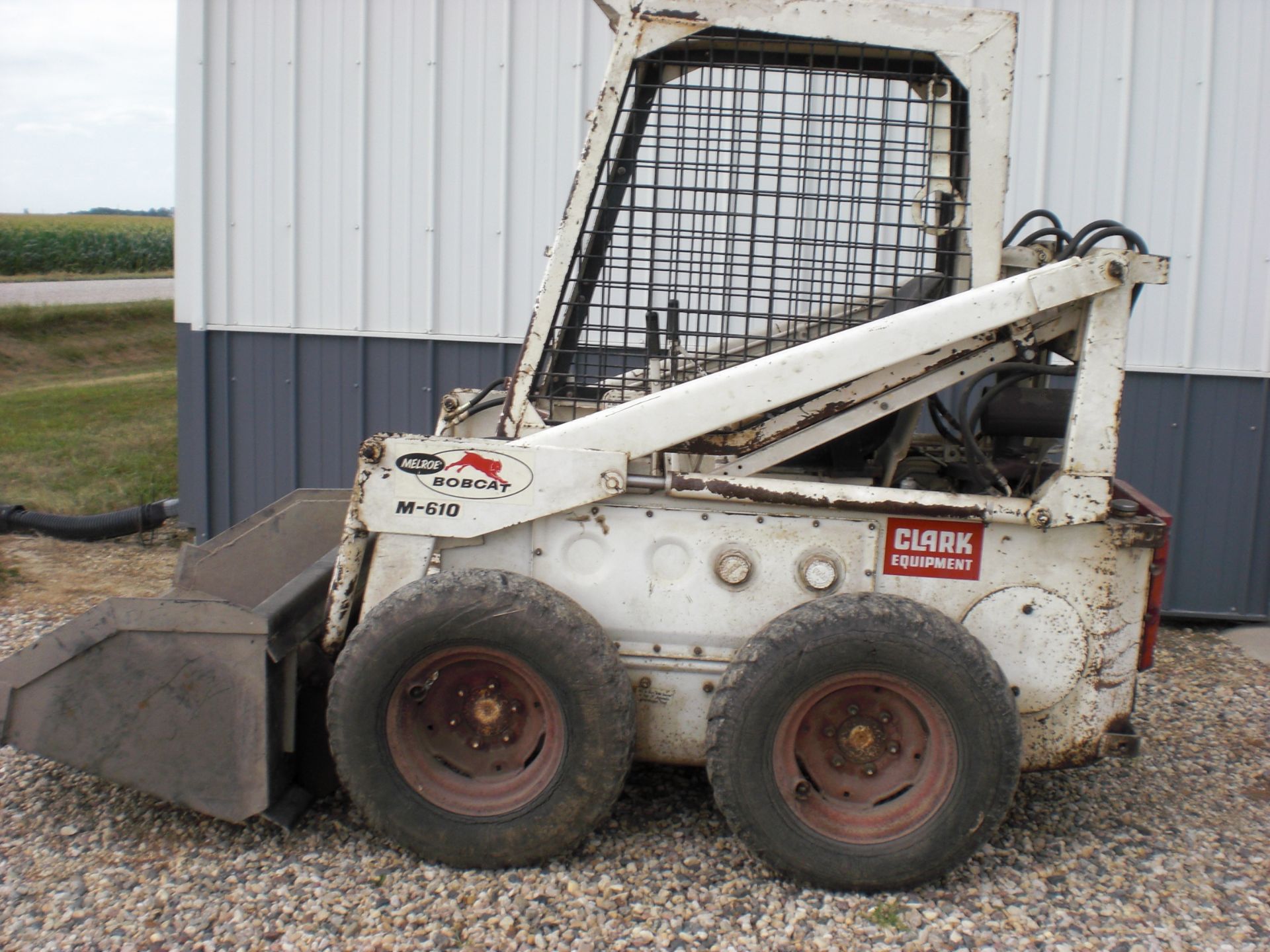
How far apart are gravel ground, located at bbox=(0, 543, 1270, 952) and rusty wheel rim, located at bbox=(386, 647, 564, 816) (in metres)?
0.25

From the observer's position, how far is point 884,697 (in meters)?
3.65

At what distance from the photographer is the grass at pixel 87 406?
398 inches

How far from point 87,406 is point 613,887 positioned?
13.1 m

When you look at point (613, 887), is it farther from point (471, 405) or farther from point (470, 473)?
point (471, 405)

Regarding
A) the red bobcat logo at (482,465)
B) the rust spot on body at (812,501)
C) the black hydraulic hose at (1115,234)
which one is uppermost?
the black hydraulic hose at (1115,234)

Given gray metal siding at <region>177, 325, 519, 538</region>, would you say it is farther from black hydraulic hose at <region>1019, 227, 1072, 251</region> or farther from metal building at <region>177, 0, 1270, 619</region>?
black hydraulic hose at <region>1019, 227, 1072, 251</region>

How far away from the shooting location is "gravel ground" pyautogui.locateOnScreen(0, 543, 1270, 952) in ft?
11.0

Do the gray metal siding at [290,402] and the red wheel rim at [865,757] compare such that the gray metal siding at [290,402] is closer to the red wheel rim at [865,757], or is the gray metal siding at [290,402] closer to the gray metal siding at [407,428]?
the gray metal siding at [407,428]

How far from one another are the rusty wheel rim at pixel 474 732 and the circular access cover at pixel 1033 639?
1382 millimetres

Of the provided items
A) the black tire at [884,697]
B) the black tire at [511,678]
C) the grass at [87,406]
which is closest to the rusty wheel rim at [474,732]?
the black tire at [511,678]

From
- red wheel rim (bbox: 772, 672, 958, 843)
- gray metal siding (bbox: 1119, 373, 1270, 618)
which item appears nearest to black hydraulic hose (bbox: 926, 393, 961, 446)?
red wheel rim (bbox: 772, 672, 958, 843)

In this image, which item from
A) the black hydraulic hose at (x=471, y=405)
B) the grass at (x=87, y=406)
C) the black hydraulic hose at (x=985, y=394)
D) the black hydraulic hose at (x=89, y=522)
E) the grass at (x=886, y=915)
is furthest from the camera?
the grass at (x=87, y=406)

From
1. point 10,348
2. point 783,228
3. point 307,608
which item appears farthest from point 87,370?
point 307,608

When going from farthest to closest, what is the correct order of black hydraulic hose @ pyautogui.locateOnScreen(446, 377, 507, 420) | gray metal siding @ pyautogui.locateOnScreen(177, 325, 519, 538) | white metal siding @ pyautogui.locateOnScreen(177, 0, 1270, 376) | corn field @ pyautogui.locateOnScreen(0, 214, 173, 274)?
1. corn field @ pyautogui.locateOnScreen(0, 214, 173, 274)
2. gray metal siding @ pyautogui.locateOnScreen(177, 325, 519, 538)
3. white metal siding @ pyautogui.locateOnScreen(177, 0, 1270, 376)
4. black hydraulic hose @ pyautogui.locateOnScreen(446, 377, 507, 420)
